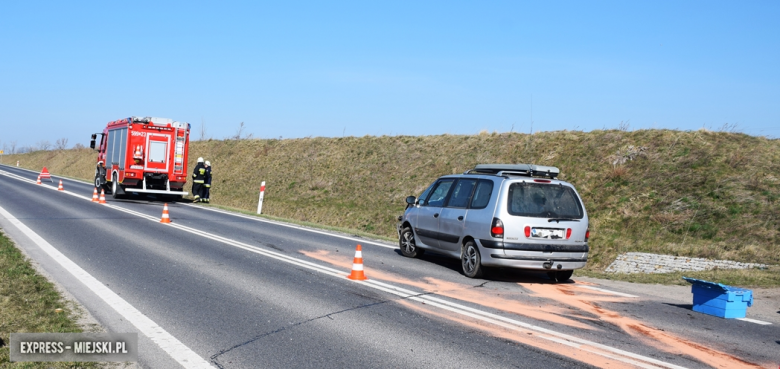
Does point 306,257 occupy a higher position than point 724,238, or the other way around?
point 724,238

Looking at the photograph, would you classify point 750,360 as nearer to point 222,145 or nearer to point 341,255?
point 341,255

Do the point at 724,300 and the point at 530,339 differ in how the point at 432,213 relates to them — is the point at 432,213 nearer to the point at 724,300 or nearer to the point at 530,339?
the point at 724,300

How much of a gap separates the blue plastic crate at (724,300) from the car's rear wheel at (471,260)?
3.09m

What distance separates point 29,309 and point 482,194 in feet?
21.1

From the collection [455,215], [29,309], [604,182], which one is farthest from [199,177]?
[29,309]

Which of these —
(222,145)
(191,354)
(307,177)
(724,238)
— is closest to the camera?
(191,354)

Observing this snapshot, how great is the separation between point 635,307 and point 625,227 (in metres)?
8.90

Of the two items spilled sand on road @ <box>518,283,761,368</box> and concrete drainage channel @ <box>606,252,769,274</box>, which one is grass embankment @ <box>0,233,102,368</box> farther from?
concrete drainage channel @ <box>606,252,769,274</box>

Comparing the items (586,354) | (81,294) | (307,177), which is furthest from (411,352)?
(307,177)

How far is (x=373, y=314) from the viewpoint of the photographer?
7.01 meters

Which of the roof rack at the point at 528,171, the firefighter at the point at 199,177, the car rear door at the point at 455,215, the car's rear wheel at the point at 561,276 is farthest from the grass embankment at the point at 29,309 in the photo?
the firefighter at the point at 199,177

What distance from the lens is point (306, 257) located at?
11.4 meters

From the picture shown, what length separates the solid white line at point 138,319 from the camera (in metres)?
5.25

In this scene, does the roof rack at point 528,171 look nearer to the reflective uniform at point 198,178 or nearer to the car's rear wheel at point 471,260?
the car's rear wheel at point 471,260
